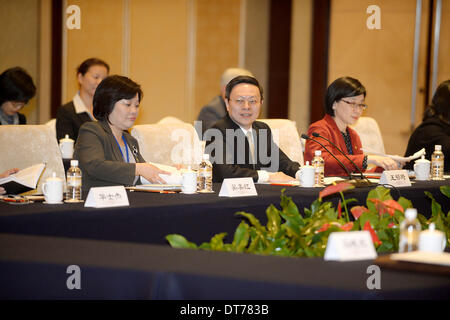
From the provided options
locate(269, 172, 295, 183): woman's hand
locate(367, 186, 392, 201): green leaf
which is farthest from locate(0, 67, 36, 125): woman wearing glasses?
locate(367, 186, 392, 201): green leaf

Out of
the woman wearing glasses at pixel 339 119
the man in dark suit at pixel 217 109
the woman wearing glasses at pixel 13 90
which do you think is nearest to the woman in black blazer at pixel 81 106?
the woman wearing glasses at pixel 13 90

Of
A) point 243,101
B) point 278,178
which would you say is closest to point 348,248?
point 278,178

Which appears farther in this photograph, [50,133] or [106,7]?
[106,7]

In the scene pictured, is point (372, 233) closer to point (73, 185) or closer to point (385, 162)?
point (73, 185)

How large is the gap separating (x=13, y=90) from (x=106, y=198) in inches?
76.1

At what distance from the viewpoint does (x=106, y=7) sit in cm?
595

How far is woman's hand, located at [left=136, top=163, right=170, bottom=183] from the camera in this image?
9.03 feet

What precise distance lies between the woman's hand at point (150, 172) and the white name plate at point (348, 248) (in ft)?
4.87

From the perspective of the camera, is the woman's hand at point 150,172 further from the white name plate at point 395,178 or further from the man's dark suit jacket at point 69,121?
the man's dark suit jacket at point 69,121

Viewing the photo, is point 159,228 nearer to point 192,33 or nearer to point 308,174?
point 308,174

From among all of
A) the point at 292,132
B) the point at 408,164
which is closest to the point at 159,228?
the point at 292,132

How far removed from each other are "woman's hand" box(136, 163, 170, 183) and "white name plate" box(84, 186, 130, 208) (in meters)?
0.54

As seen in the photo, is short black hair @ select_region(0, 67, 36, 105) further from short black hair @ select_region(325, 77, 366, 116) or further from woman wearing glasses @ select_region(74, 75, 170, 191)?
short black hair @ select_region(325, 77, 366, 116)
